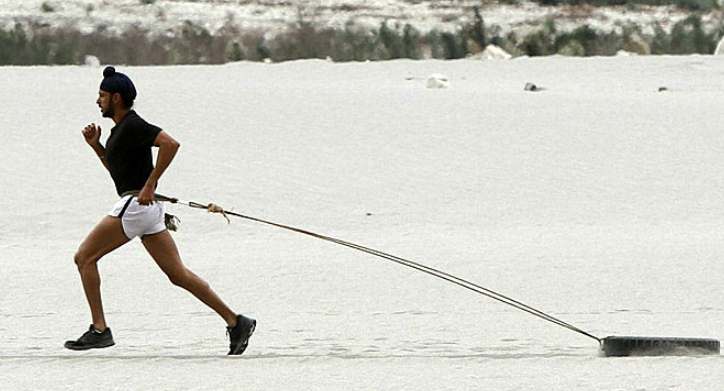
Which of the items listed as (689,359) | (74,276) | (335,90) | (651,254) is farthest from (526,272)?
(335,90)

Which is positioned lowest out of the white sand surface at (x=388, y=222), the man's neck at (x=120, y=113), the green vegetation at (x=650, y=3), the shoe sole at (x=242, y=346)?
the green vegetation at (x=650, y=3)

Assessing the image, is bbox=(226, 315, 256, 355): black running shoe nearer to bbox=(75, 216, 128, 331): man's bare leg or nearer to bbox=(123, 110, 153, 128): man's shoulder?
bbox=(75, 216, 128, 331): man's bare leg

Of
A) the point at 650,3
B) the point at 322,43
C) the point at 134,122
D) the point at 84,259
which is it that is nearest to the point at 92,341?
the point at 84,259

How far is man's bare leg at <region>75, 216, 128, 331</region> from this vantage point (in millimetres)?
9000

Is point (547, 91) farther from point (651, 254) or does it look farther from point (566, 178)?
point (651, 254)

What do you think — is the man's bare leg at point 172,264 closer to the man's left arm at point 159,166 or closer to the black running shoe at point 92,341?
the man's left arm at point 159,166

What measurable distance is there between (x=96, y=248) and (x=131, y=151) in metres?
0.50

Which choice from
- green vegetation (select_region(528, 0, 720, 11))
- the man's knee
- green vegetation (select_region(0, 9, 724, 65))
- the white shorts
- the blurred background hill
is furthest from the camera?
green vegetation (select_region(528, 0, 720, 11))

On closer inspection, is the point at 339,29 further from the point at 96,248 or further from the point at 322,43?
the point at 96,248

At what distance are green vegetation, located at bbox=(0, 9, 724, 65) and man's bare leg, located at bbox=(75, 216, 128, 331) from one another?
23055mm

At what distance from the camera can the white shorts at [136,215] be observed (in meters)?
8.94

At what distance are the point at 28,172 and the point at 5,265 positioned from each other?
176 inches

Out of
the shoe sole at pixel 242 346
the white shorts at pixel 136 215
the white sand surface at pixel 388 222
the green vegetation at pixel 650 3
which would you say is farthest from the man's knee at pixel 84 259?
the green vegetation at pixel 650 3

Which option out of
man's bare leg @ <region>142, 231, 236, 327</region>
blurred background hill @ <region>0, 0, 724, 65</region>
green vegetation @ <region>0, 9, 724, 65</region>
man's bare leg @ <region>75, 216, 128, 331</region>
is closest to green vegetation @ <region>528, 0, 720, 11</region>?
blurred background hill @ <region>0, 0, 724, 65</region>
